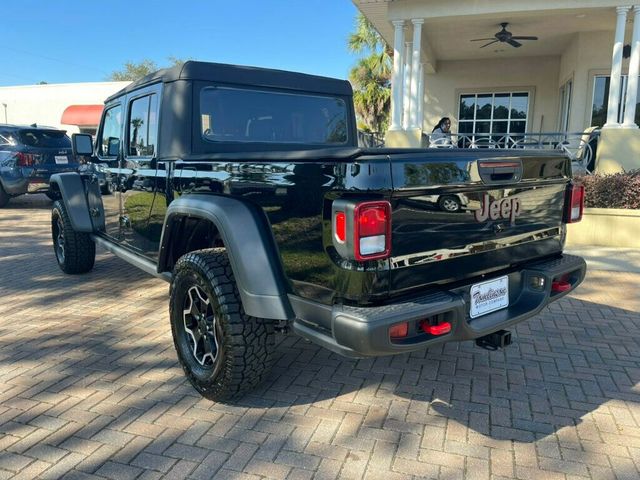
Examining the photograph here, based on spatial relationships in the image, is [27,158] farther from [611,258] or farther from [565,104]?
[565,104]

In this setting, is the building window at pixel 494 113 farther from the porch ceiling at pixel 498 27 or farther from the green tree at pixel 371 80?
the green tree at pixel 371 80

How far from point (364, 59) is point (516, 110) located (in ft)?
31.3

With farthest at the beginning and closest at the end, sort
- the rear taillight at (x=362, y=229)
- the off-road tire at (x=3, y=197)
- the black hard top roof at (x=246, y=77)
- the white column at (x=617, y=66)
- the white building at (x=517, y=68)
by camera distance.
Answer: the off-road tire at (x=3, y=197), the white building at (x=517, y=68), the white column at (x=617, y=66), the black hard top roof at (x=246, y=77), the rear taillight at (x=362, y=229)

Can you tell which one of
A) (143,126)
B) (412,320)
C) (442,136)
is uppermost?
(442,136)

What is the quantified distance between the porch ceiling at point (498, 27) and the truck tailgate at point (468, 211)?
8351 millimetres

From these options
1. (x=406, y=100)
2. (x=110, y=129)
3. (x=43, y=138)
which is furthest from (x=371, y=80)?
(x=110, y=129)

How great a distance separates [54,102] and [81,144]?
28125mm

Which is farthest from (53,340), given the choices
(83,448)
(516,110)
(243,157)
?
(516,110)

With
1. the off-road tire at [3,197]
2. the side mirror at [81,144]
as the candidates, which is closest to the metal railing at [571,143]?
the side mirror at [81,144]

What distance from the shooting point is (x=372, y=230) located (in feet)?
6.82

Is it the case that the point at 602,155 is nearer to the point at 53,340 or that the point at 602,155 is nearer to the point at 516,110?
the point at 516,110

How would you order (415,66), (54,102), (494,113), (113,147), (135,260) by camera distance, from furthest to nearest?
1. (54,102)
2. (494,113)
3. (415,66)
4. (113,147)
5. (135,260)

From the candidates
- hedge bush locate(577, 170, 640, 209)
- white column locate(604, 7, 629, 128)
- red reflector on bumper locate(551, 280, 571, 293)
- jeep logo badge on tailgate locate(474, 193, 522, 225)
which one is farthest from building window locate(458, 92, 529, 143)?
jeep logo badge on tailgate locate(474, 193, 522, 225)

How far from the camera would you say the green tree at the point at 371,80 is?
70.8 feet
